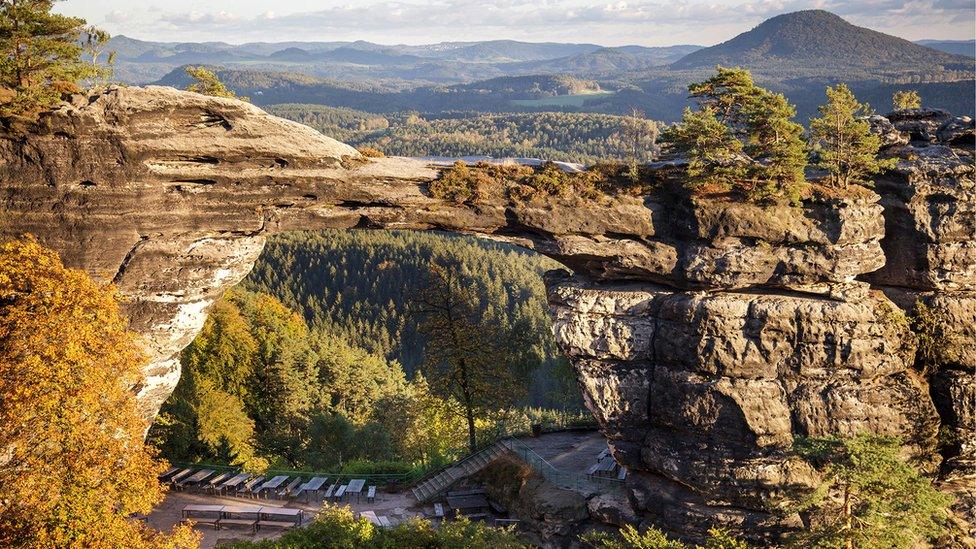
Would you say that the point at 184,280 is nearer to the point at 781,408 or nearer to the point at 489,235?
the point at 489,235

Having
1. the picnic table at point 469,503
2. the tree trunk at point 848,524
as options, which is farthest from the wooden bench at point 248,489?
the tree trunk at point 848,524

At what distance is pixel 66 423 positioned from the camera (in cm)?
2162

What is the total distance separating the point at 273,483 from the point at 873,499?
2598cm

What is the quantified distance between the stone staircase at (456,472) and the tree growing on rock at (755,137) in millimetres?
17258

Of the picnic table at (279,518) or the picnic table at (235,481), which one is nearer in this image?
the picnic table at (279,518)

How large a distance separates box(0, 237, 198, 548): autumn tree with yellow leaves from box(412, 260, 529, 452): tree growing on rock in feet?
55.6

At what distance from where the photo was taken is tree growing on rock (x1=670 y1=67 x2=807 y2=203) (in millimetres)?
27891

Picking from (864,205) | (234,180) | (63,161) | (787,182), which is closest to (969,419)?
(864,205)

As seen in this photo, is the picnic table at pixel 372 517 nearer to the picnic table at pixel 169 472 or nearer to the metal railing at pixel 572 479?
the metal railing at pixel 572 479

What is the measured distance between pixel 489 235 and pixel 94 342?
1523cm

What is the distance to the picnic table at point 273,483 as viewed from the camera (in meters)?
34.6

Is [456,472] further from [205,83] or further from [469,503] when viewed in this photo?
[205,83]

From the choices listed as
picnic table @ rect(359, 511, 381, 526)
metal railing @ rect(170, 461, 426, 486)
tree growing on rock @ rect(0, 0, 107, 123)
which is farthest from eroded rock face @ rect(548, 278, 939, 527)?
tree growing on rock @ rect(0, 0, 107, 123)

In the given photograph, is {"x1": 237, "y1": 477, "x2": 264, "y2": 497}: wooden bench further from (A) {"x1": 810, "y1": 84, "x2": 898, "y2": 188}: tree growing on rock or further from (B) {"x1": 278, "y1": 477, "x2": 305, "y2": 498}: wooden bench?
(A) {"x1": 810, "y1": 84, "x2": 898, "y2": 188}: tree growing on rock
